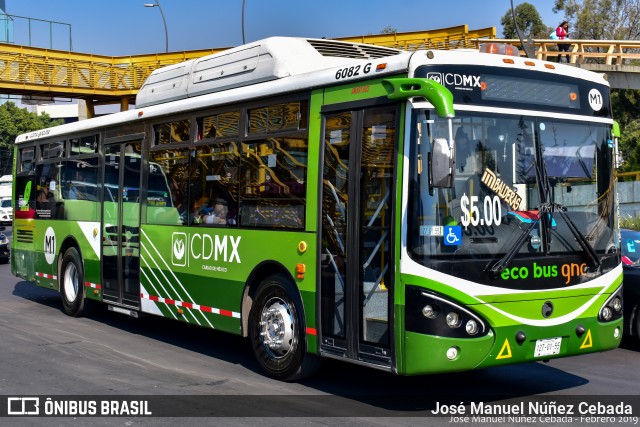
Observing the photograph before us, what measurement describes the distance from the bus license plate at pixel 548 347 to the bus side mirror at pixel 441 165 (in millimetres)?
1764

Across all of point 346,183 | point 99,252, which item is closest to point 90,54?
point 99,252

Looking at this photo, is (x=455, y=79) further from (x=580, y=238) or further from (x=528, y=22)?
(x=528, y=22)

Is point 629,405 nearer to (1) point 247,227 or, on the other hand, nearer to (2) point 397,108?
(2) point 397,108

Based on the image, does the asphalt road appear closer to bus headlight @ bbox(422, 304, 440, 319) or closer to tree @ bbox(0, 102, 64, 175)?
bus headlight @ bbox(422, 304, 440, 319)

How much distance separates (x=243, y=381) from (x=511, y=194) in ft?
11.2

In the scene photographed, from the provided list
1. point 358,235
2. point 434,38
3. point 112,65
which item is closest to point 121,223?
point 358,235

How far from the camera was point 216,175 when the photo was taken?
386 inches

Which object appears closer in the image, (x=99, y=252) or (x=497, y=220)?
(x=497, y=220)

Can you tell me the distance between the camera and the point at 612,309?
7992 mm

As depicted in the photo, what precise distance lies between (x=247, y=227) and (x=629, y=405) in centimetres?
425

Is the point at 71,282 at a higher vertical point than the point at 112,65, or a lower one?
lower

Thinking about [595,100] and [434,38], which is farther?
[434,38]

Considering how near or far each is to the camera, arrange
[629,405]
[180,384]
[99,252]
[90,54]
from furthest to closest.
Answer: [90,54]
[99,252]
[180,384]
[629,405]

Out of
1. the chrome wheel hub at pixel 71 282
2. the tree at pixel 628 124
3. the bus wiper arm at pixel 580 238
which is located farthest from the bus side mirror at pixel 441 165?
the tree at pixel 628 124
